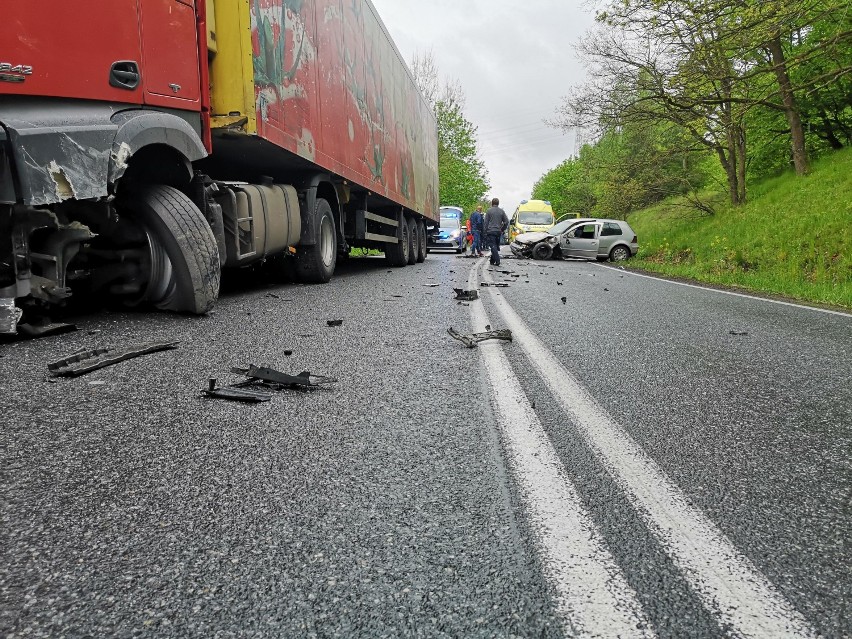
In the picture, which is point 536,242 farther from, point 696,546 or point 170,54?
point 696,546

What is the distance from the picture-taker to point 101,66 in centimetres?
423

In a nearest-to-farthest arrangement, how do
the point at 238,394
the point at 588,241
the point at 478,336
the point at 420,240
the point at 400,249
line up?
1. the point at 238,394
2. the point at 478,336
3. the point at 400,249
4. the point at 420,240
5. the point at 588,241

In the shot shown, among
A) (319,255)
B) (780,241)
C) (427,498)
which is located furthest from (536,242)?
(427,498)

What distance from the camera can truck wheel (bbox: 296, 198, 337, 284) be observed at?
854 cm

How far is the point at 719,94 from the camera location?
1559 centimetres

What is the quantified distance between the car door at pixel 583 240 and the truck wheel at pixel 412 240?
21.7 feet

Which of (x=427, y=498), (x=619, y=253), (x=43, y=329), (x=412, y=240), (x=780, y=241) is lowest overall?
(x=427, y=498)

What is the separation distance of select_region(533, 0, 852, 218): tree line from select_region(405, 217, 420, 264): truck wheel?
6383 millimetres

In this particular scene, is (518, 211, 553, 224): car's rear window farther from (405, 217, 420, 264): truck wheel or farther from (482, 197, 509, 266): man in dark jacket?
(405, 217, 420, 264): truck wheel

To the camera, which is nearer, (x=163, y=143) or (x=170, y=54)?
(x=163, y=143)

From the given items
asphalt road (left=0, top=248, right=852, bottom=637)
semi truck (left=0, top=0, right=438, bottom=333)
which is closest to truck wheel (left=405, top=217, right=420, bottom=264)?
semi truck (left=0, top=0, right=438, bottom=333)

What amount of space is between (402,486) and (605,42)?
63.3ft

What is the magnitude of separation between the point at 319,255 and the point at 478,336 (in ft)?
14.6

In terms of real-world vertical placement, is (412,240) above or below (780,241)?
below
